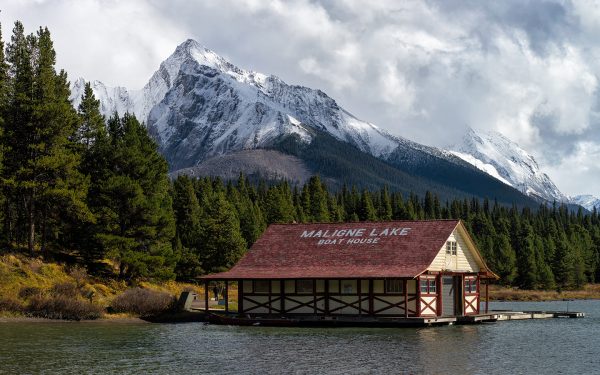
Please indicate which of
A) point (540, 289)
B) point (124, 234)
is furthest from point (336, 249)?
point (540, 289)

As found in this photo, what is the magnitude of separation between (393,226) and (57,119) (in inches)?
1182

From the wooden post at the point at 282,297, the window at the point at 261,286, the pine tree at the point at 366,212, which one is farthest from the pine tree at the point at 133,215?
the pine tree at the point at 366,212

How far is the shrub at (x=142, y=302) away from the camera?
216 ft

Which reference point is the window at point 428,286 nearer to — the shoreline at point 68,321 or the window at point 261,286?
the window at point 261,286

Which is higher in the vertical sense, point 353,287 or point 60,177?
point 60,177

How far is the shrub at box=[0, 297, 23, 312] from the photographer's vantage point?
60500 mm

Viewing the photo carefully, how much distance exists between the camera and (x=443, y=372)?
3550cm

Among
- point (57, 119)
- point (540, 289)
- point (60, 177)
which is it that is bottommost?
point (540, 289)

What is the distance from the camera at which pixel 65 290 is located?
2530 inches

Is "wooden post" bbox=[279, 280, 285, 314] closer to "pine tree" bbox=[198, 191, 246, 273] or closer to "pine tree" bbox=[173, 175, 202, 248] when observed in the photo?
"pine tree" bbox=[198, 191, 246, 273]

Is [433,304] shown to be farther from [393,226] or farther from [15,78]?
[15,78]

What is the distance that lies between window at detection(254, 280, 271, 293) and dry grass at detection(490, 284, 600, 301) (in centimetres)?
6446

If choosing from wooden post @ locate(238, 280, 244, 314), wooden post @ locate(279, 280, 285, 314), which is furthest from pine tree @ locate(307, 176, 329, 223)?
wooden post @ locate(279, 280, 285, 314)

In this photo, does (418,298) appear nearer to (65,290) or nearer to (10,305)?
(65,290)
